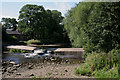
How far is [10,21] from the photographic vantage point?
55062 mm

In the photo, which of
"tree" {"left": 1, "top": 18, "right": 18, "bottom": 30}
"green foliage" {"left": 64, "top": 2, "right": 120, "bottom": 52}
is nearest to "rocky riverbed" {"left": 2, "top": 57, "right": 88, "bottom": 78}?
"green foliage" {"left": 64, "top": 2, "right": 120, "bottom": 52}

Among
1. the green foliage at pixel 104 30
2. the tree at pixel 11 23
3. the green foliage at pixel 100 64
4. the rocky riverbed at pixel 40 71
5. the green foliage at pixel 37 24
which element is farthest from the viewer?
the tree at pixel 11 23

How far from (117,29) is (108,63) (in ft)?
8.13

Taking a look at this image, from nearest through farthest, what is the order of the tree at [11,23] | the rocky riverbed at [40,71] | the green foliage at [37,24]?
the rocky riverbed at [40,71], the green foliage at [37,24], the tree at [11,23]

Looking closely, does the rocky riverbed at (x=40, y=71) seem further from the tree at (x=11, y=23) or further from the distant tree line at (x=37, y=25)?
the tree at (x=11, y=23)

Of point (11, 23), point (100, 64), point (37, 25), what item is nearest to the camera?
point (100, 64)

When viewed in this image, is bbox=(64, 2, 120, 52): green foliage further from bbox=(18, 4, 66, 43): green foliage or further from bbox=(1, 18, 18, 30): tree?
bbox=(1, 18, 18, 30): tree

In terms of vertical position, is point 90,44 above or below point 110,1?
below

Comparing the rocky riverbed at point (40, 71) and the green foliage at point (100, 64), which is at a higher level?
the green foliage at point (100, 64)

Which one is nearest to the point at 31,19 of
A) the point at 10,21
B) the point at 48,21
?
the point at 48,21

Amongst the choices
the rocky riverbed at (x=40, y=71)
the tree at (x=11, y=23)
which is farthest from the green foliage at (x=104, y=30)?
the tree at (x=11, y=23)

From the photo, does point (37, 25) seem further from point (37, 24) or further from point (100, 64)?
point (100, 64)

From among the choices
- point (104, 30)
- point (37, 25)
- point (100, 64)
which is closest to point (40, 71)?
point (100, 64)

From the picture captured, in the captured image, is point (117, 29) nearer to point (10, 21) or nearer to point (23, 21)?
point (23, 21)
